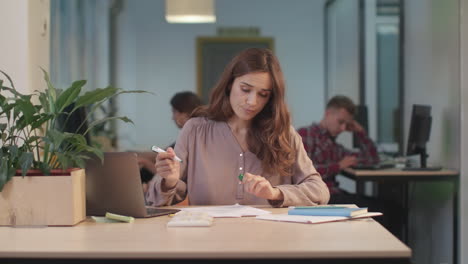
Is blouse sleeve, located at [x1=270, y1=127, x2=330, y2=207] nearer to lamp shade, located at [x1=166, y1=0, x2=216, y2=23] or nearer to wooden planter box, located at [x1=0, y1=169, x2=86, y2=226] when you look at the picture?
wooden planter box, located at [x1=0, y1=169, x2=86, y2=226]

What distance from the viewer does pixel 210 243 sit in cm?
183

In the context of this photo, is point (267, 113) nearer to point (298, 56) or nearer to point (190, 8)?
point (190, 8)

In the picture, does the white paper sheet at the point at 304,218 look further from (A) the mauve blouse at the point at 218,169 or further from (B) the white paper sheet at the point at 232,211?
(A) the mauve blouse at the point at 218,169

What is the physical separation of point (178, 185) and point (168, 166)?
27cm

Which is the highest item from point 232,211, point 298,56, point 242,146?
point 298,56

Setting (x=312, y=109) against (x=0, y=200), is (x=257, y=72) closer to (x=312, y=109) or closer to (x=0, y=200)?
(x=0, y=200)

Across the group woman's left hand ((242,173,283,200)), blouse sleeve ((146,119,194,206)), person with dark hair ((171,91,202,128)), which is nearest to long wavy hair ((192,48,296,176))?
blouse sleeve ((146,119,194,206))

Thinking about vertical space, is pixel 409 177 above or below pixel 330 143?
below

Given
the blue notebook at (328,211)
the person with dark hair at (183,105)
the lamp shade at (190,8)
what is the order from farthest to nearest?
1. the lamp shade at (190,8)
2. the person with dark hair at (183,105)
3. the blue notebook at (328,211)

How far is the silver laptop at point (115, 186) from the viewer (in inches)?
91.5

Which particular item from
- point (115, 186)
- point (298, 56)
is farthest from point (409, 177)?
point (298, 56)

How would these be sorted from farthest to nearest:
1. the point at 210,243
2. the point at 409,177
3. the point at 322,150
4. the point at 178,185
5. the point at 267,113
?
the point at 322,150 → the point at 409,177 → the point at 267,113 → the point at 178,185 → the point at 210,243

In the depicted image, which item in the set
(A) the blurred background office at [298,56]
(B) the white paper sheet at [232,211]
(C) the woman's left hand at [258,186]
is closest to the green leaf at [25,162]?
(B) the white paper sheet at [232,211]

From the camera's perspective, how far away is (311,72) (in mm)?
A: 10047
